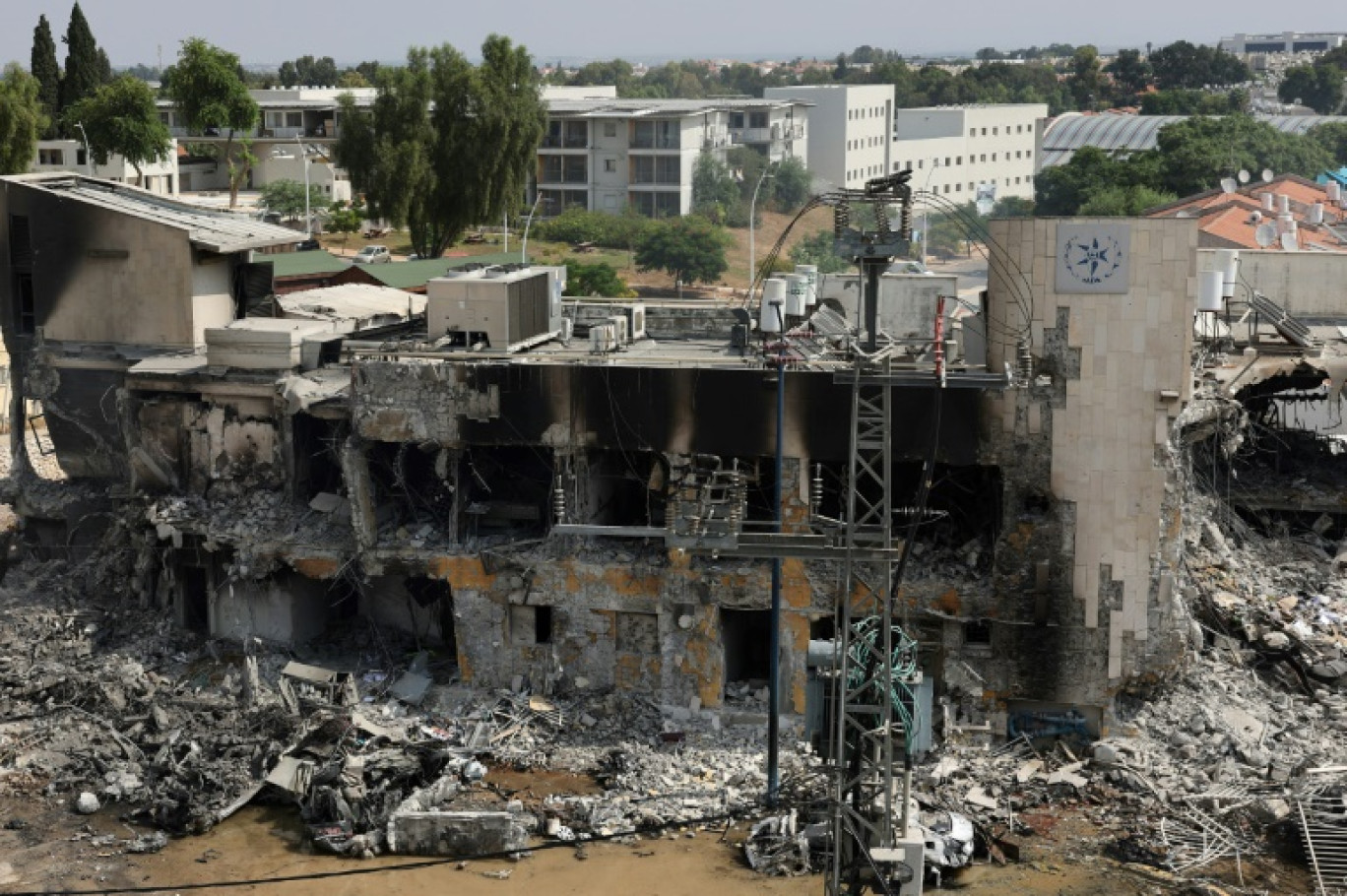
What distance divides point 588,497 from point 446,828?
255 inches

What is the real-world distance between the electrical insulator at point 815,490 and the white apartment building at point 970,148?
80294 mm

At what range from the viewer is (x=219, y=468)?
1307 inches

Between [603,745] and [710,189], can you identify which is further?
[710,189]

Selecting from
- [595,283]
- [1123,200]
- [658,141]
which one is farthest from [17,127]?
[1123,200]

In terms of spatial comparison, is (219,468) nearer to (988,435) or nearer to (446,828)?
(446,828)

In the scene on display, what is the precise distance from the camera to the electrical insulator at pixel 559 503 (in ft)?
98.9

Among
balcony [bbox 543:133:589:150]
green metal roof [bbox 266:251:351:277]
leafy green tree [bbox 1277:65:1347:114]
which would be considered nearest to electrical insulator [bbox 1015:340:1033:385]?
green metal roof [bbox 266:251:351:277]

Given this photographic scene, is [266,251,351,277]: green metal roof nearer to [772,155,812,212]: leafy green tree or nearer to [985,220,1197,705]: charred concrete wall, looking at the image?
[985,220,1197,705]: charred concrete wall

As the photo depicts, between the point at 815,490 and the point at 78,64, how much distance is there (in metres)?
70.3

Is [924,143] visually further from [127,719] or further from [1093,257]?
[127,719]

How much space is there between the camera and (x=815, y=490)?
29.4m

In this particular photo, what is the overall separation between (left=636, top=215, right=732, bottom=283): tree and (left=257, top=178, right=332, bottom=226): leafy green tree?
14.4 m

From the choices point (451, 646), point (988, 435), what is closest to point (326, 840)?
point (451, 646)

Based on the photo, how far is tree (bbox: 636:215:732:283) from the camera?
80875 millimetres
